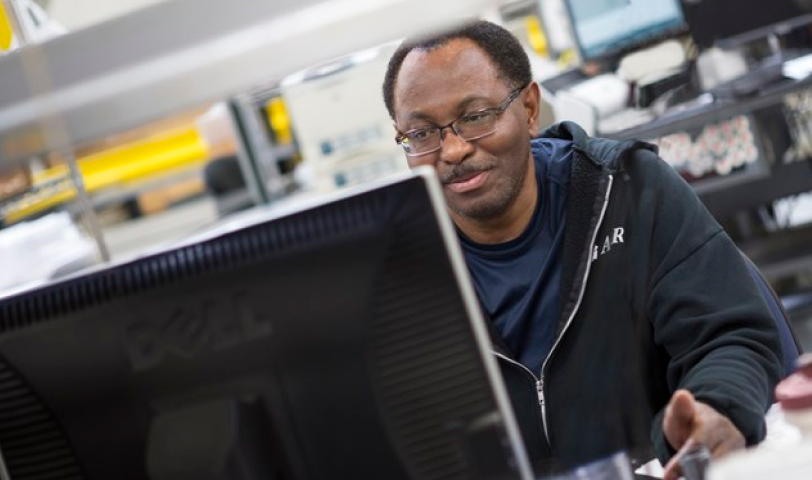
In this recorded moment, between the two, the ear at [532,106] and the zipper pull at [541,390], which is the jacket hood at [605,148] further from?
the zipper pull at [541,390]

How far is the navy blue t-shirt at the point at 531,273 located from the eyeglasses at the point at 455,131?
0.14 meters

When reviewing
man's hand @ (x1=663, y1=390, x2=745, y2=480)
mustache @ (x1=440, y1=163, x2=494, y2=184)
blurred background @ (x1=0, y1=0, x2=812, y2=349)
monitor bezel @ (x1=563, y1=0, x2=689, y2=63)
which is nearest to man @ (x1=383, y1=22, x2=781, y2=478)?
mustache @ (x1=440, y1=163, x2=494, y2=184)

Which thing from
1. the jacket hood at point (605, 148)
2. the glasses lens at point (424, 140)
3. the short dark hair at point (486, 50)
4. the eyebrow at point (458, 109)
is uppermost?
the short dark hair at point (486, 50)

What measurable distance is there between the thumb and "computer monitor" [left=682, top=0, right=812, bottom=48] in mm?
3251

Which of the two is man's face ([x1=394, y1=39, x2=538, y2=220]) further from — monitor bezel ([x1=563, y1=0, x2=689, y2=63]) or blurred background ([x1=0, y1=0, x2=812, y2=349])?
monitor bezel ([x1=563, y1=0, x2=689, y2=63])

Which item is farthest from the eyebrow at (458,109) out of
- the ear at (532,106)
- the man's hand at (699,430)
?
the man's hand at (699,430)

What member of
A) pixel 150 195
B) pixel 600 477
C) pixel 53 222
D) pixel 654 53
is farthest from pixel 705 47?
pixel 150 195

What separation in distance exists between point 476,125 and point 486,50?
4.9 inches

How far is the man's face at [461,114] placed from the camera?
1.52m

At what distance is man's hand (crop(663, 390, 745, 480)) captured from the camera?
3.89ft

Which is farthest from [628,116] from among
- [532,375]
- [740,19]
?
[532,375]

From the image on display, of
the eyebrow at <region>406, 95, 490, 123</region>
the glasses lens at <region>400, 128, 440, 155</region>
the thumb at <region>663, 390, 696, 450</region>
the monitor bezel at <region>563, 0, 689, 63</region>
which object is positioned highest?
the eyebrow at <region>406, 95, 490, 123</region>

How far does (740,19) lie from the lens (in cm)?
420

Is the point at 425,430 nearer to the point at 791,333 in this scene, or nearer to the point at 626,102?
the point at 791,333
